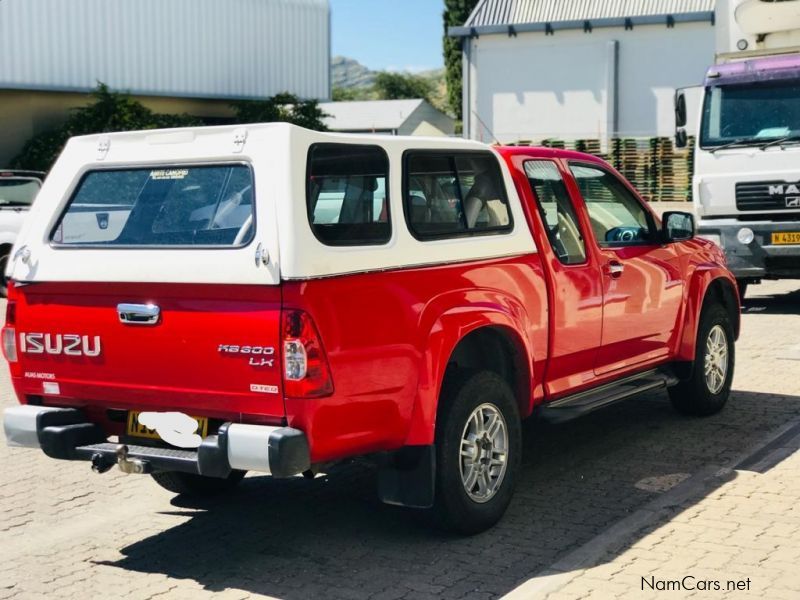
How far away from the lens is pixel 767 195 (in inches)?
544

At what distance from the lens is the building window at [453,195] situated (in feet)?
19.1

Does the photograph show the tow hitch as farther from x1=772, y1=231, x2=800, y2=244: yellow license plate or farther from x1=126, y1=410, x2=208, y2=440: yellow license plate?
x1=772, y1=231, x2=800, y2=244: yellow license plate

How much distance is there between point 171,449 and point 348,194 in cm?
141

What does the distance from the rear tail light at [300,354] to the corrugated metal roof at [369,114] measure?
6596 centimetres

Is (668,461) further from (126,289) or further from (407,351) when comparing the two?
(126,289)

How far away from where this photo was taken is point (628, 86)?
46344 millimetres

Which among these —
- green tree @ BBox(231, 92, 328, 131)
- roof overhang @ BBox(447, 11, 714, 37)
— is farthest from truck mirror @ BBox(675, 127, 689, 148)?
roof overhang @ BBox(447, 11, 714, 37)

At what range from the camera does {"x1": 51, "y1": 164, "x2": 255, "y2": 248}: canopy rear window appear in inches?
209

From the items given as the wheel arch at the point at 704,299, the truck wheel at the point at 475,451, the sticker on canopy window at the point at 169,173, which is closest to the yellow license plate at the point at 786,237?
the wheel arch at the point at 704,299

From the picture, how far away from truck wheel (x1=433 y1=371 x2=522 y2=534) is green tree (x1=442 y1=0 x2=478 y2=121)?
6381 cm

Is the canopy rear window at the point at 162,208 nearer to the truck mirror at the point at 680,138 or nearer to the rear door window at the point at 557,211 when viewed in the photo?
the rear door window at the point at 557,211

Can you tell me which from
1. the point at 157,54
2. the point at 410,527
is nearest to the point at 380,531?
the point at 410,527

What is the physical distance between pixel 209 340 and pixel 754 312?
10.7m

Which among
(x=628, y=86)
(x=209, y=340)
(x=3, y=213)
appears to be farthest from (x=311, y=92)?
(x=209, y=340)
